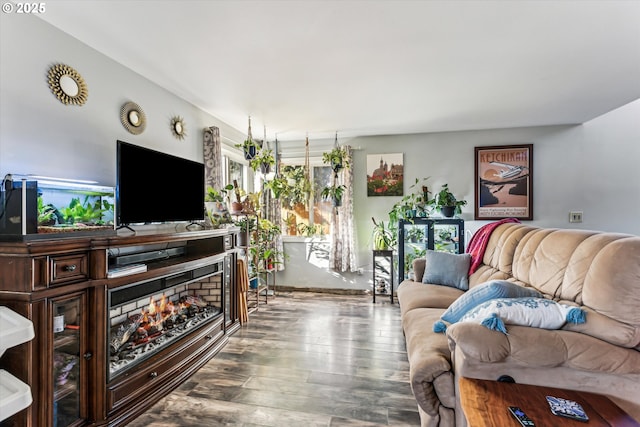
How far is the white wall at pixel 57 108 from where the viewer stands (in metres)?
1.67

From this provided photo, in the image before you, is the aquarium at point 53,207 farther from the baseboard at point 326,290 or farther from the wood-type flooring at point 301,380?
the baseboard at point 326,290

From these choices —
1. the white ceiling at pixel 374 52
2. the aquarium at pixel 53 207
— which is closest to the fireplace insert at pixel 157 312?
the aquarium at pixel 53 207

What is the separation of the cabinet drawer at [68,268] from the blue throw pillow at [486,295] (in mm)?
2035

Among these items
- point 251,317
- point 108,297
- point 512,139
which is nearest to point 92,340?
point 108,297

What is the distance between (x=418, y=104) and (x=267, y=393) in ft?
10.2

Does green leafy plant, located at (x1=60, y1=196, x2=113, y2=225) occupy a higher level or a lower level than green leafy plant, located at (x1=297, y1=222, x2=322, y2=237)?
higher

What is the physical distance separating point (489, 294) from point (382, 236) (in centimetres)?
267

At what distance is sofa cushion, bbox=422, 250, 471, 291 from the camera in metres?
2.89

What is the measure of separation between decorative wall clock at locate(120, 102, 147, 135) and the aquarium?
0.77 meters

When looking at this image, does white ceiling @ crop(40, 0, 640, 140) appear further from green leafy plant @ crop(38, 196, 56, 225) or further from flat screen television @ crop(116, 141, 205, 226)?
green leafy plant @ crop(38, 196, 56, 225)

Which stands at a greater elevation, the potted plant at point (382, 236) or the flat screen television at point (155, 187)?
the flat screen television at point (155, 187)

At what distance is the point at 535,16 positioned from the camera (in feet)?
5.92

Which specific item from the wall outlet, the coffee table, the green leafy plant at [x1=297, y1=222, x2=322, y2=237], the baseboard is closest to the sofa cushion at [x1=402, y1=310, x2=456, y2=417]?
the coffee table

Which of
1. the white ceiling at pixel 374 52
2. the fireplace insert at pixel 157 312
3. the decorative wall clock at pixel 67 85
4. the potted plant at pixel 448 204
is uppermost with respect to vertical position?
the white ceiling at pixel 374 52
